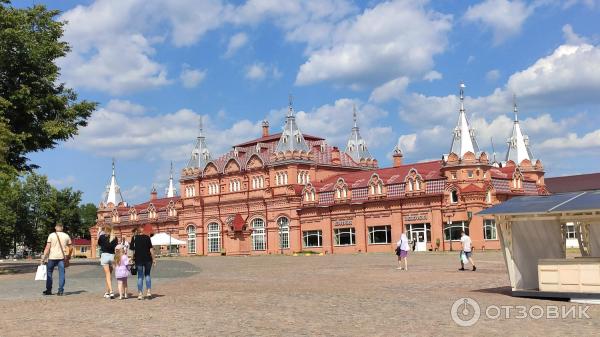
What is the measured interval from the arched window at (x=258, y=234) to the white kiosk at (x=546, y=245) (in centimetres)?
6062

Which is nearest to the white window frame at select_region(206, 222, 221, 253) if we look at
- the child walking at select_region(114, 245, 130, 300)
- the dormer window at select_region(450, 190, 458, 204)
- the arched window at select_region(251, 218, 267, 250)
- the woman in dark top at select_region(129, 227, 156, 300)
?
the arched window at select_region(251, 218, 267, 250)

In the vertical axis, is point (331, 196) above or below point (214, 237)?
above

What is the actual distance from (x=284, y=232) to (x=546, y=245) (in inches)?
2332

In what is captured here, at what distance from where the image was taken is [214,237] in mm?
84188

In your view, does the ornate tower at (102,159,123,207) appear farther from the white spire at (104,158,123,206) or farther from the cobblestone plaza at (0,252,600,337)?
the cobblestone plaza at (0,252,600,337)

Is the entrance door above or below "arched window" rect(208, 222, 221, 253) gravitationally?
below

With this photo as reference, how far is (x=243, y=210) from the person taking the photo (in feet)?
263

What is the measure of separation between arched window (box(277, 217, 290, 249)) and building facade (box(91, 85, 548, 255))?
11 centimetres

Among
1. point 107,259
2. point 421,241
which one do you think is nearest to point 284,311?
point 107,259

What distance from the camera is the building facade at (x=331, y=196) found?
206ft

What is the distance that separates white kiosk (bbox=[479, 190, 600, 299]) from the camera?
14922 mm

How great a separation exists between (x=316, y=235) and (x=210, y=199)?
18.0 metres

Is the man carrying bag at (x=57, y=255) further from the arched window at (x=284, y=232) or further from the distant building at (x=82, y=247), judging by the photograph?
the distant building at (x=82, y=247)

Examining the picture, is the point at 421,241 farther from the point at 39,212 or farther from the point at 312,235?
the point at 39,212
